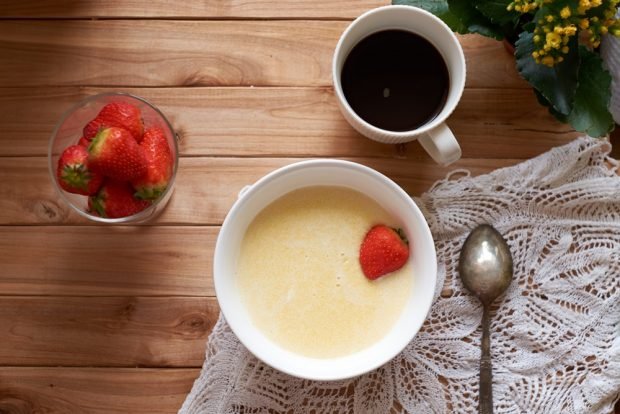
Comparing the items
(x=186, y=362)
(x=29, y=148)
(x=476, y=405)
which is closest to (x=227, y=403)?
(x=186, y=362)

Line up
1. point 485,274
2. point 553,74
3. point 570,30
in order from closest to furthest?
1. point 570,30
2. point 553,74
3. point 485,274

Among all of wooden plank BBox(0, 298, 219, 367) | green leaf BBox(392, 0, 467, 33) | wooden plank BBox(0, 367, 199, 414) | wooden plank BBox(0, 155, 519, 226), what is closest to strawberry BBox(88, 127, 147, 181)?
wooden plank BBox(0, 155, 519, 226)

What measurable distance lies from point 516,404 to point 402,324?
0.25m

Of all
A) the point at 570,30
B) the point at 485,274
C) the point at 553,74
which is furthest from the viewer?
the point at 485,274

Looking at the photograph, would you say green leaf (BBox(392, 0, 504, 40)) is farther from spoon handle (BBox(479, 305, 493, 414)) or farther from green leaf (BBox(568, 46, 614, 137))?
spoon handle (BBox(479, 305, 493, 414))

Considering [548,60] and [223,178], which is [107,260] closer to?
[223,178]

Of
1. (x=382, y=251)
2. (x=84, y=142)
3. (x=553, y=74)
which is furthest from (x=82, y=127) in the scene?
(x=553, y=74)

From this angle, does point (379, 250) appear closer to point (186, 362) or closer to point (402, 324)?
point (402, 324)

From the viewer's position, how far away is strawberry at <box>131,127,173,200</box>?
96cm

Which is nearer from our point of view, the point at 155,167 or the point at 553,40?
the point at 553,40

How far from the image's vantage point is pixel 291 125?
1061 millimetres

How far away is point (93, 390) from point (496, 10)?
849 mm

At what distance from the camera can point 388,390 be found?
1043mm

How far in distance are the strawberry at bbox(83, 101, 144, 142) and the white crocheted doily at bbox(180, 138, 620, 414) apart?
0.33 m
